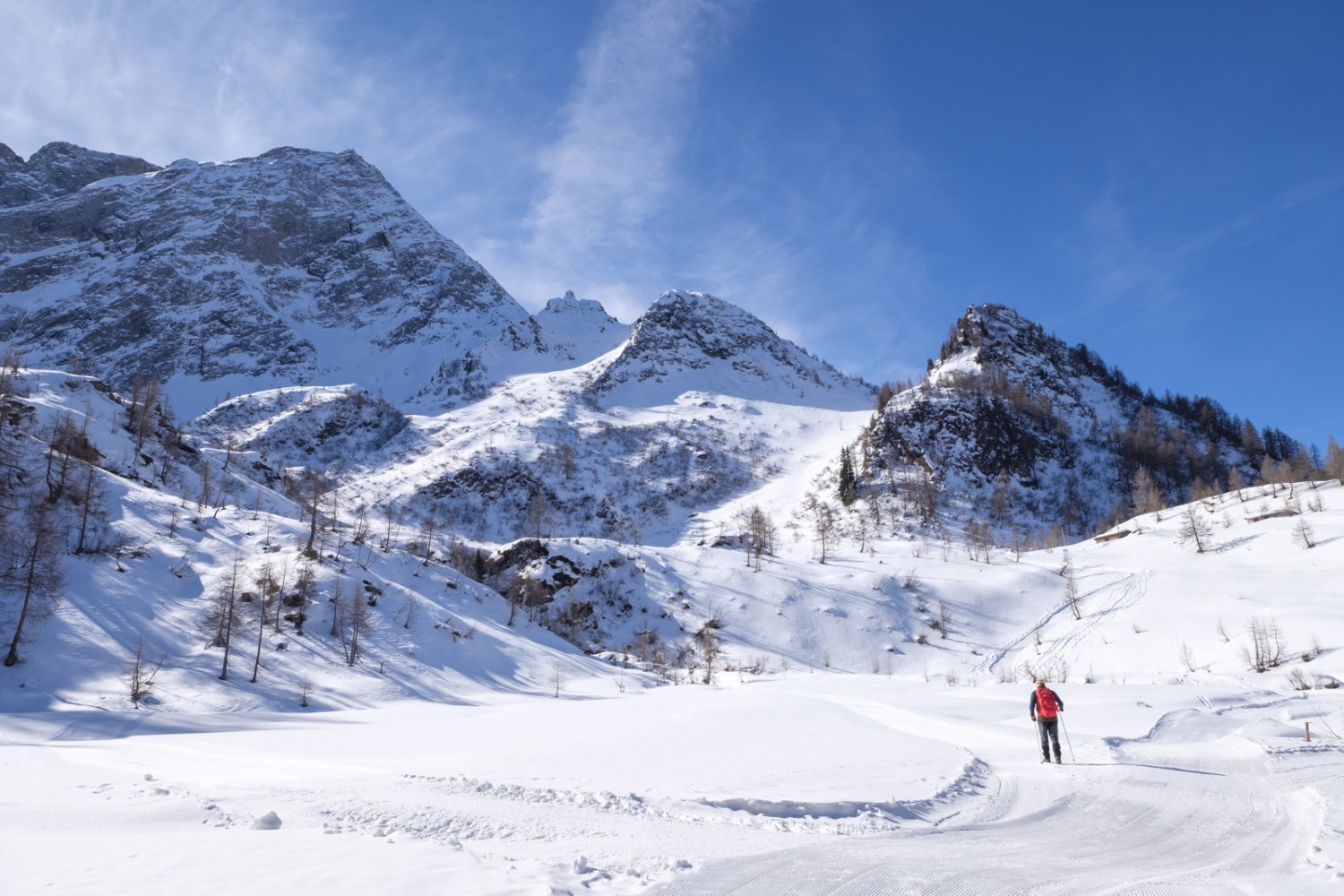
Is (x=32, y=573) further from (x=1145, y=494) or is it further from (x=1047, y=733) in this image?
(x=1145, y=494)

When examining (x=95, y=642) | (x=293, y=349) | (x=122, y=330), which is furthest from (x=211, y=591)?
(x=122, y=330)

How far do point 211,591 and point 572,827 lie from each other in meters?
40.8

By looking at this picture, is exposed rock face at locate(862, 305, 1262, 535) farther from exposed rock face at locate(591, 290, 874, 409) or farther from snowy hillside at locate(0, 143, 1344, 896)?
exposed rock face at locate(591, 290, 874, 409)

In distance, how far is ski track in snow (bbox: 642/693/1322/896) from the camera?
723 centimetres

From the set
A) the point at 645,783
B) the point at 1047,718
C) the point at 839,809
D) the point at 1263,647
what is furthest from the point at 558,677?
the point at 1263,647

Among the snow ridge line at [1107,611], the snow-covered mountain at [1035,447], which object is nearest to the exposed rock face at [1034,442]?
the snow-covered mountain at [1035,447]

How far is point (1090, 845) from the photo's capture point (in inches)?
360

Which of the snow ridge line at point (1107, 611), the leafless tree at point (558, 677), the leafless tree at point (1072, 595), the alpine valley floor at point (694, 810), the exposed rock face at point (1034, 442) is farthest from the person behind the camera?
the exposed rock face at point (1034, 442)

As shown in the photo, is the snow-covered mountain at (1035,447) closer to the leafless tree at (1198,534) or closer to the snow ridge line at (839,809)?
the leafless tree at (1198,534)

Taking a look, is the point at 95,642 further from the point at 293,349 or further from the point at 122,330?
the point at 122,330

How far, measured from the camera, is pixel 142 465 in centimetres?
6181

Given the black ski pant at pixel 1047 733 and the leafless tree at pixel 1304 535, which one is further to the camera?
the leafless tree at pixel 1304 535

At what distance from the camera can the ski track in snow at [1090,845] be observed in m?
7.23

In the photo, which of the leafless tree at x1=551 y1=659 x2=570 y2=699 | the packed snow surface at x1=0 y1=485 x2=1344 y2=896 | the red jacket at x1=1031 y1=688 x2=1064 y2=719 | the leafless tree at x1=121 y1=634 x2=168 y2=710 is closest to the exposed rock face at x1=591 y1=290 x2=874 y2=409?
the leafless tree at x1=551 y1=659 x2=570 y2=699
